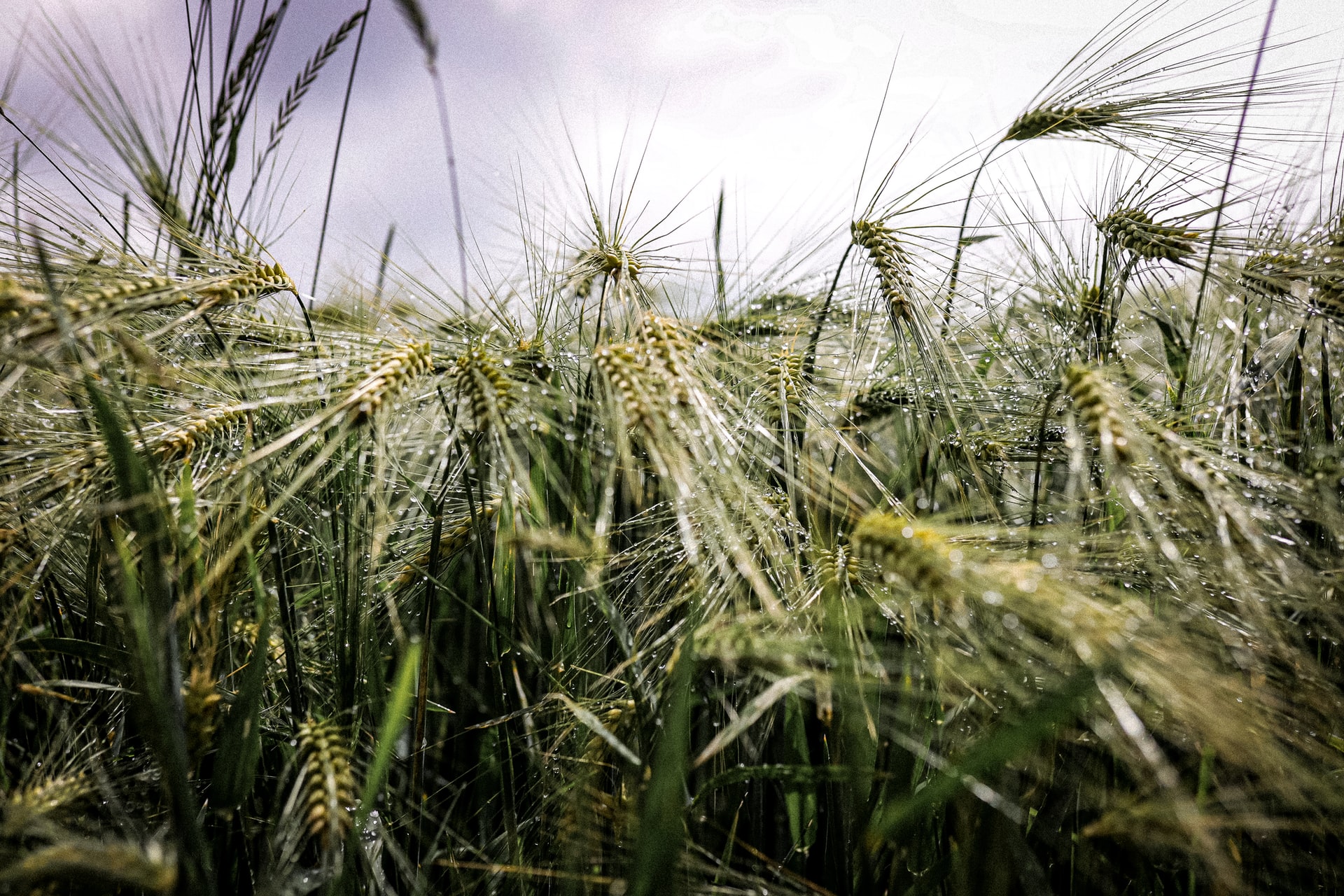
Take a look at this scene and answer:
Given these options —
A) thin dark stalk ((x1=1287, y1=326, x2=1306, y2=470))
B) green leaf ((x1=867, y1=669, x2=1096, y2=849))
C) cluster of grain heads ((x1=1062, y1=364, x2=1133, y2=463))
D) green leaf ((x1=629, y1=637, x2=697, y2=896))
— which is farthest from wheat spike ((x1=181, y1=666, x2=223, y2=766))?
thin dark stalk ((x1=1287, y1=326, x2=1306, y2=470))

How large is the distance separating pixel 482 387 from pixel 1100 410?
58 centimetres

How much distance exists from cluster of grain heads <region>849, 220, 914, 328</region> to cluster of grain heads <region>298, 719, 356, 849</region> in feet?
2.63

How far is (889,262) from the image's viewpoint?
927 millimetres

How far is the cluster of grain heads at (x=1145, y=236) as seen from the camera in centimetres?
89

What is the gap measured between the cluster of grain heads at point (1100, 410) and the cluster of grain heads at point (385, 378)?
65cm

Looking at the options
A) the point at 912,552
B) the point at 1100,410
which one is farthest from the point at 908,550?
the point at 1100,410

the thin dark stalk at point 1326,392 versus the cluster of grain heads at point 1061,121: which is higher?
the cluster of grain heads at point 1061,121

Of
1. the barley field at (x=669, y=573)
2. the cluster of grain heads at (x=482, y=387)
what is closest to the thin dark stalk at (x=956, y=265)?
the barley field at (x=669, y=573)

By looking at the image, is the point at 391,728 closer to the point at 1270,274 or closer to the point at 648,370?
the point at 648,370

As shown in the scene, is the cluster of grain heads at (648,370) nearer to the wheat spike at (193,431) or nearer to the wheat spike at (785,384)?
the wheat spike at (785,384)

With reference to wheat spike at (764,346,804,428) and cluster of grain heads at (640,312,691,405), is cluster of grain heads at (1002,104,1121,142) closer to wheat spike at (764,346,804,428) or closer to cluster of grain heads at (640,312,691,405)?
wheat spike at (764,346,804,428)

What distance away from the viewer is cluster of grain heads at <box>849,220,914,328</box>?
90 centimetres

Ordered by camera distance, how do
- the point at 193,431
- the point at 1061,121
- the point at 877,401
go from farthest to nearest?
the point at 877,401, the point at 1061,121, the point at 193,431

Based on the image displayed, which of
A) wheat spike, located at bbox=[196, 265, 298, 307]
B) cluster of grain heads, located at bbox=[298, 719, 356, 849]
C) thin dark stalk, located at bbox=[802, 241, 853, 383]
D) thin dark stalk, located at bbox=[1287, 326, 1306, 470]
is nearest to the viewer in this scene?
cluster of grain heads, located at bbox=[298, 719, 356, 849]
